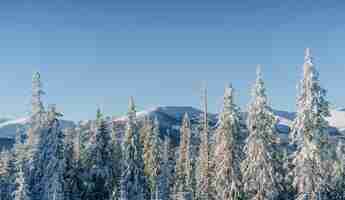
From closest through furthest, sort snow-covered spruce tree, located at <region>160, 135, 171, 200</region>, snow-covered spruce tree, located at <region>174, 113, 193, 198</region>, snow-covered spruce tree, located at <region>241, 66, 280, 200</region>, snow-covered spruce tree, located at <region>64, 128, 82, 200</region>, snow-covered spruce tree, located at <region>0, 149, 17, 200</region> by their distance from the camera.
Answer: snow-covered spruce tree, located at <region>241, 66, 280, 200</region> < snow-covered spruce tree, located at <region>64, 128, 82, 200</region> < snow-covered spruce tree, located at <region>0, 149, 17, 200</region> < snow-covered spruce tree, located at <region>174, 113, 193, 198</region> < snow-covered spruce tree, located at <region>160, 135, 171, 200</region>

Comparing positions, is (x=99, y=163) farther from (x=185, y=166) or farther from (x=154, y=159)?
(x=185, y=166)

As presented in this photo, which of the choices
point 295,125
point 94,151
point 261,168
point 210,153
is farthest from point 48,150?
point 295,125

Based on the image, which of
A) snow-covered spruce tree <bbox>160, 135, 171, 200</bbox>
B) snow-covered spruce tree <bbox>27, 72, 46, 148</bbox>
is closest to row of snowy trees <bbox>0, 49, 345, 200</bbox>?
snow-covered spruce tree <bbox>27, 72, 46, 148</bbox>

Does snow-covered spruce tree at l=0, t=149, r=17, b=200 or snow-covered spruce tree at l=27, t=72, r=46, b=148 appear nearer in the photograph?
snow-covered spruce tree at l=27, t=72, r=46, b=148

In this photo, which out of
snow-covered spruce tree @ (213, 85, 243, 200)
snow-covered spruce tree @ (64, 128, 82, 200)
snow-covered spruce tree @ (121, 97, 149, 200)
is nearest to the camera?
snow-covered spruce tree @ (213, 85, 243, 200)

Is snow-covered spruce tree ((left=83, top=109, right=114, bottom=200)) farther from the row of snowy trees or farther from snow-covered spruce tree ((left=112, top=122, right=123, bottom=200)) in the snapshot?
snow-covered spruce tree ((left=112, top=122, right=123, bottom=200))

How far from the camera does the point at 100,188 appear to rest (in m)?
67.9

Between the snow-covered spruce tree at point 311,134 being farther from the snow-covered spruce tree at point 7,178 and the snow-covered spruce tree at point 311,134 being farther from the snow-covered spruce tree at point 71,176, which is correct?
the snow-covered spruce tree at point 7,178

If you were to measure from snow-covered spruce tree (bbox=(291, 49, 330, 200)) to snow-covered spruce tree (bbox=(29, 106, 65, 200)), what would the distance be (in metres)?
28.4

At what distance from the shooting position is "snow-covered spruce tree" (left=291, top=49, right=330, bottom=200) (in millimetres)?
42906

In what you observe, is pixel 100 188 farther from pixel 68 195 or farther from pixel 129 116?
pixel 129 116

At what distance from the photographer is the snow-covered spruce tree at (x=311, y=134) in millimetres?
42906

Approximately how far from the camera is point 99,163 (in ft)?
219

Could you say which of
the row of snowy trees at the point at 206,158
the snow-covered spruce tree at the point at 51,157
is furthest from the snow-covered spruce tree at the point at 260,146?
the snow-covered spruce tree at the point at 51,157
